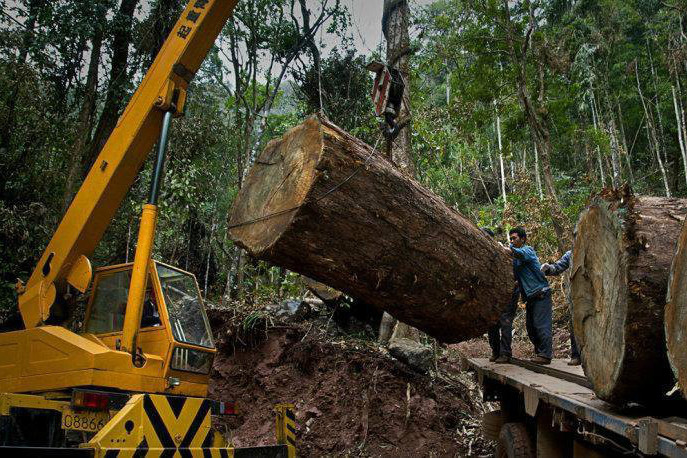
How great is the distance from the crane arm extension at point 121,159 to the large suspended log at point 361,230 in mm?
1127

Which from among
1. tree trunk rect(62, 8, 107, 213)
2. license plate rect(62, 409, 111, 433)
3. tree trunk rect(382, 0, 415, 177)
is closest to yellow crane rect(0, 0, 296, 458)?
license plate rect(62, 409, 111, 433)

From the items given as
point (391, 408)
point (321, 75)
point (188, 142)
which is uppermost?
point (321, 75)

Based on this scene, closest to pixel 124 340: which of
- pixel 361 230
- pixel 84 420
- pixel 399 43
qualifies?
pixel 84 420

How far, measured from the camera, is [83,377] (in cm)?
430

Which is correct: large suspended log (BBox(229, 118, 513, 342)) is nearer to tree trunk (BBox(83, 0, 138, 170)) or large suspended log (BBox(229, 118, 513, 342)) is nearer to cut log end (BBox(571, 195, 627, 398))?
cut log end (BBox(571, 195, 627, 398))

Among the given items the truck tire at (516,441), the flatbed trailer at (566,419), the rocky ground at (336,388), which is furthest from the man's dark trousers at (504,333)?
the truck tire at (516,441)

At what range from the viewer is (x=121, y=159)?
5.05m

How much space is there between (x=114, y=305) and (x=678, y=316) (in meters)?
4.32

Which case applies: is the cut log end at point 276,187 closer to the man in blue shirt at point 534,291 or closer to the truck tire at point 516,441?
the truck tire at point 516,441

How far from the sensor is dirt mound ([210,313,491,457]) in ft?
21.5

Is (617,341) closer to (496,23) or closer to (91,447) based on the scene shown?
(91,447)

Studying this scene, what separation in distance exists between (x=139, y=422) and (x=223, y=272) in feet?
33.4

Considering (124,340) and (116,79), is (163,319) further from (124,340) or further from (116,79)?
(116,79)

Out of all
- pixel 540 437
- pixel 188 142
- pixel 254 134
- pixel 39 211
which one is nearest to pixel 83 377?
pixel 540 437
